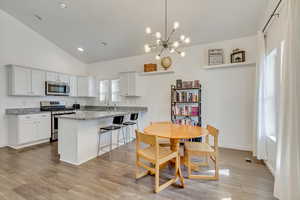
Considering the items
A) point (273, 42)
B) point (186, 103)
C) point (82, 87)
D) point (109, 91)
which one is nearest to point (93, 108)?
point (82, 87)

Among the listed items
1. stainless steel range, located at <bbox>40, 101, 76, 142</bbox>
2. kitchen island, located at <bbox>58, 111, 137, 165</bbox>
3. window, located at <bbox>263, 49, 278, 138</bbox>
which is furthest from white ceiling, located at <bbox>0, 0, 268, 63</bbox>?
kitchen island, located at <bbox>58, 111, 137, 165</bbox>

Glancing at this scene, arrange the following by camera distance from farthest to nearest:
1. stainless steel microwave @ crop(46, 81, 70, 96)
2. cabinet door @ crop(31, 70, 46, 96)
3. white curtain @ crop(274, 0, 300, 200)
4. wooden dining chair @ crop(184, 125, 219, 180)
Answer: stainless steel microwave @ crop(46, 81, 70, 96) → cabinet door @ crop(31, 70, 46, 96) → wooden dining chair @ crop(184, 125, 219, 180) → white curtain @ crop(274, 0, 300, 200)

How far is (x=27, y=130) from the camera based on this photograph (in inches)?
156

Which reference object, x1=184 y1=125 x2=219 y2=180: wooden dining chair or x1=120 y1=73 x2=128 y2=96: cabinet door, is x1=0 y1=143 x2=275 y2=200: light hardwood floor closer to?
x1=184 y1=125 x2=219 y2=180: wooden dining chair

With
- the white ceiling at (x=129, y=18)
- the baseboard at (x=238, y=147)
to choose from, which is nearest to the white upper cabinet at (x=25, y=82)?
the white ceiling at (x=129, y=18)

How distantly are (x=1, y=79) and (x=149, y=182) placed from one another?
469cm

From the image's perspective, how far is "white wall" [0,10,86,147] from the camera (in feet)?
13.3

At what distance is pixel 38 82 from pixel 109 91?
2.21 metres

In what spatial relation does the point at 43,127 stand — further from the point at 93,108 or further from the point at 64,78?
the point at 93,108

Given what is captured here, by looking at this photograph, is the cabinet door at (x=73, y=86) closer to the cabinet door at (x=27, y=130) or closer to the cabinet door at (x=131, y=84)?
the cabinet door at (x=27, y=130)

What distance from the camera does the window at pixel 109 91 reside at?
566 centimetres

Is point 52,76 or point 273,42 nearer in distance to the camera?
point 273,42

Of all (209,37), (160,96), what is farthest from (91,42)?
(209,37)

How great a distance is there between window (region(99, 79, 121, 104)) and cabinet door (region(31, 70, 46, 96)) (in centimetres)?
191
